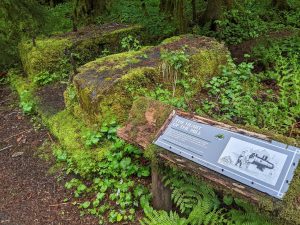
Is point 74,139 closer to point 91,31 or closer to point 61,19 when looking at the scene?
point 91,31

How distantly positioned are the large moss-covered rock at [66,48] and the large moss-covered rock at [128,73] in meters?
1.75

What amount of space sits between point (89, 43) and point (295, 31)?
5.34 metres

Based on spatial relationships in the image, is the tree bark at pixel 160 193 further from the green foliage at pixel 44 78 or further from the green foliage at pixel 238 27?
the green foliage at pixel 238 27

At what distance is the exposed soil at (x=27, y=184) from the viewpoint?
3.97 metres

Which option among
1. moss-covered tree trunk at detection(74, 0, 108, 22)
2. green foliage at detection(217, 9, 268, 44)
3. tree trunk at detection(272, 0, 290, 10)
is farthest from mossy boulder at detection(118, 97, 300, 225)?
tree trunk at detection(272, 0, 290, 10)

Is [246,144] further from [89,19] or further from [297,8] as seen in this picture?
[297,8]

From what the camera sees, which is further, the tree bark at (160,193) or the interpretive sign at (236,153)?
the tree bark at (160,193)

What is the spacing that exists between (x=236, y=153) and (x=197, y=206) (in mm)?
678

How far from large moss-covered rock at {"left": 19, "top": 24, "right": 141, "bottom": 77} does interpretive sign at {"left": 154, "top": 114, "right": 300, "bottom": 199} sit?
4.50 meters

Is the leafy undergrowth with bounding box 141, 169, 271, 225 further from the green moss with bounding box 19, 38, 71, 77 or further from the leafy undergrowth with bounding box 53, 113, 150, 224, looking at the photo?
the green moss with bounding box 19, 38, 71, 77

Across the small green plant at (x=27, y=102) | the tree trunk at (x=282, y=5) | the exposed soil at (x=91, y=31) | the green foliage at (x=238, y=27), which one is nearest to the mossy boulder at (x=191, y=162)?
the small green plant at (x=27, y=102)

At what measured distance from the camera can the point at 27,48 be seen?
733cm

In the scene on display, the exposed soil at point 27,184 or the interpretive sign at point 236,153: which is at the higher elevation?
the interpretive sign at point 236,153

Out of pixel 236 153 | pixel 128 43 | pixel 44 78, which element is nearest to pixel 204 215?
pixel 236 153
